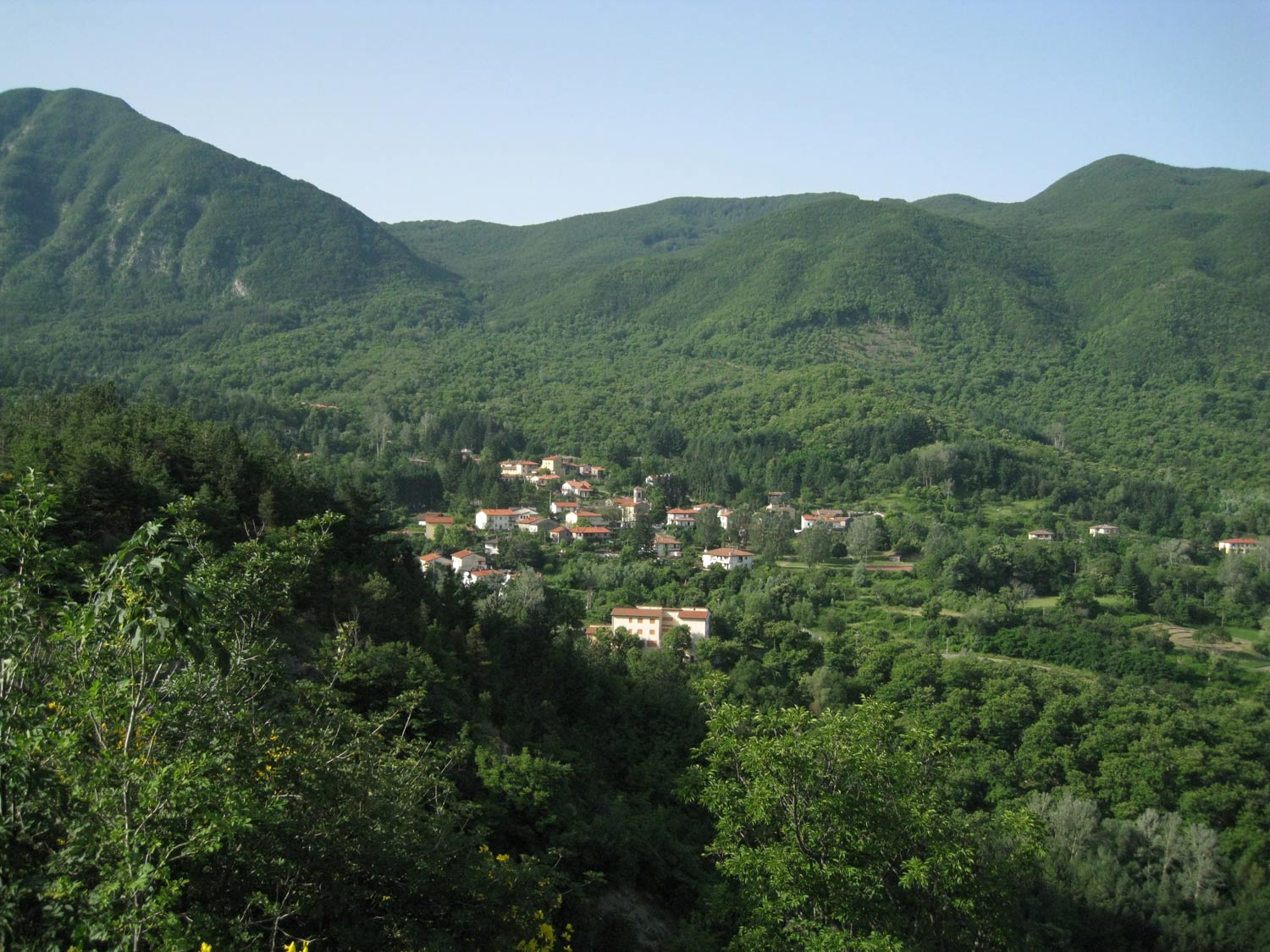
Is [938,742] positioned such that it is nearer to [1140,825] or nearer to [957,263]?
[1140,825]

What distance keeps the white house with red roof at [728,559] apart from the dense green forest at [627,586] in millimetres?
894

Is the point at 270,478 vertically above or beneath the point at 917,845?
above

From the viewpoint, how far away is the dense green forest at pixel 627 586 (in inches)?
215

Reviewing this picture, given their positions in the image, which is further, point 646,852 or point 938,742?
point 646,852

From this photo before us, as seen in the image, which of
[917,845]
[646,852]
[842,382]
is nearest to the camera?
[917,845]

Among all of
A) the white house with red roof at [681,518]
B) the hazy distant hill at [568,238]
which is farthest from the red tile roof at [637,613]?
the hazy distant hill at [568,238]

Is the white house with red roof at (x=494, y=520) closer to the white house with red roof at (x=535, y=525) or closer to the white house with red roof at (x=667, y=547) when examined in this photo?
the white house with red roof at (x=535, y=525)

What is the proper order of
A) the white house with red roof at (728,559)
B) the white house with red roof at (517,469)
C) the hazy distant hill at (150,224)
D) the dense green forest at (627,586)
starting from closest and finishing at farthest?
1. the dense green forest at (627,586)
2. the white house with red roof at (728,559)
3. the white house with red roof at (517,469)
4. the hazy distant hill at (150,224)

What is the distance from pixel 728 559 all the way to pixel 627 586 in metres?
8.34

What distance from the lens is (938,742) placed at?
9.44 metres

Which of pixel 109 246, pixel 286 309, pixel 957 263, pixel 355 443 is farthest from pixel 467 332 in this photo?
pixel 957 263

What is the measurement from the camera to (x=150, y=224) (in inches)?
4505

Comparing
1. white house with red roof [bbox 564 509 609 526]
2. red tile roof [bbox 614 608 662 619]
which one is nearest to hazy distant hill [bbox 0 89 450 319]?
white house with red roof [bbox 564 509 609 526]

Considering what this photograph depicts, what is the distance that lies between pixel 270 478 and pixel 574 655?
762cm
